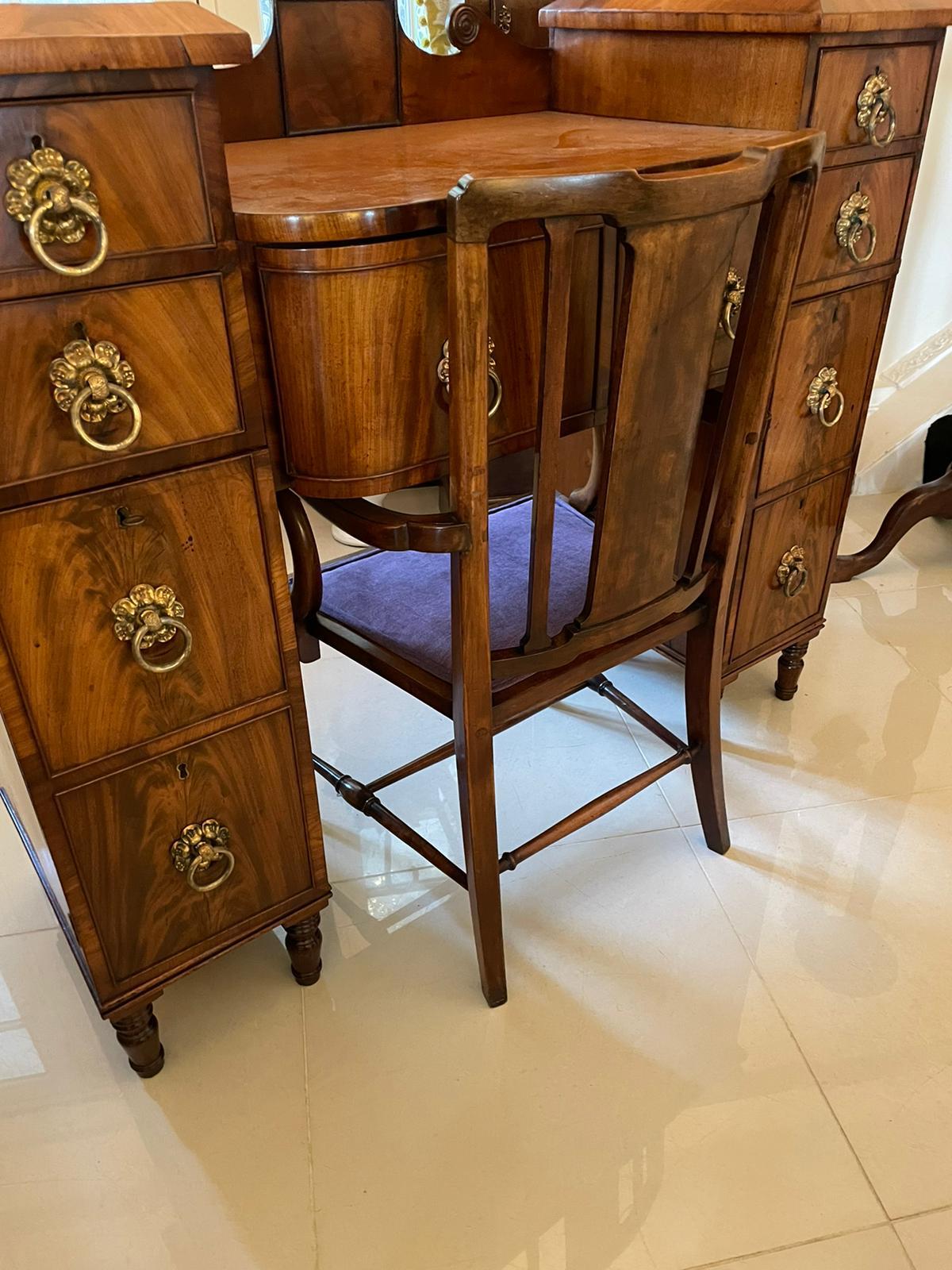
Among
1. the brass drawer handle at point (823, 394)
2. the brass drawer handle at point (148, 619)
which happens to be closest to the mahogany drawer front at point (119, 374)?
the brass drawer handle at point (148, 619)

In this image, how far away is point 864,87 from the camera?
3.89 ft

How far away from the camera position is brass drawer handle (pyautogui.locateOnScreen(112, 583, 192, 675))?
2.99 feet

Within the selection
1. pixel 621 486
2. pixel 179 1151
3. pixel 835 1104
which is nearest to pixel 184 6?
pixel 621 486

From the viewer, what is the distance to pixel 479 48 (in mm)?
1337

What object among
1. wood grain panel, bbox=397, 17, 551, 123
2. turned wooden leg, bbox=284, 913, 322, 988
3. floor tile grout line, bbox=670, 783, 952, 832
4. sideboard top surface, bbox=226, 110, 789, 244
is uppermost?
wood grain panel, bbox=397, 17, 551, 123

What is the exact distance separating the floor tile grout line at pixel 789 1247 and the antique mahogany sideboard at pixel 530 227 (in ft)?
2.57

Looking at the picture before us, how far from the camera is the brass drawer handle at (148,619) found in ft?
2.99

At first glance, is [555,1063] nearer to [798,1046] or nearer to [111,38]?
[798,1046]

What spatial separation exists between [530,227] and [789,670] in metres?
1.02

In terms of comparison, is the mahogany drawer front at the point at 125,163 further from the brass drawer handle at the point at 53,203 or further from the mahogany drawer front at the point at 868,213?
the mahogany drawer front at the point at 868,213

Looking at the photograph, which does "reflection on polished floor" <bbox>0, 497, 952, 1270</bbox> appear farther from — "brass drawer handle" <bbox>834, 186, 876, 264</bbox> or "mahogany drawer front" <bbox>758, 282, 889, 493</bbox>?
"brass drawer handle" <bbox>834, 186, 876, 264</bbox>

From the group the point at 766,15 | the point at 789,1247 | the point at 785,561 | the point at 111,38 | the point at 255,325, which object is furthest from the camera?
the point at 785,561

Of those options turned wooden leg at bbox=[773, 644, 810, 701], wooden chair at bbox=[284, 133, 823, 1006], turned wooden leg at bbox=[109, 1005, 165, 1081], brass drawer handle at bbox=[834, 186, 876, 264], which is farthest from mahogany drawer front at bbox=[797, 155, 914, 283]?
turned wooden leg at bbox=[109, 1005, 165, 1081]

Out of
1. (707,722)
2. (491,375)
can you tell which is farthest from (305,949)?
(491,375)
